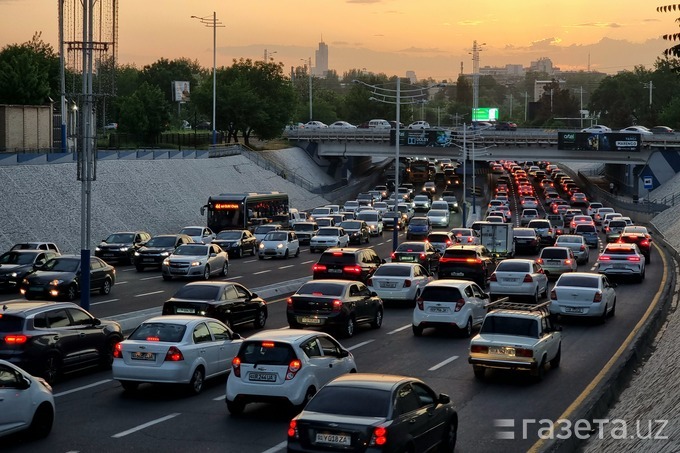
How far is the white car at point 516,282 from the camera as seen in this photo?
116 feet

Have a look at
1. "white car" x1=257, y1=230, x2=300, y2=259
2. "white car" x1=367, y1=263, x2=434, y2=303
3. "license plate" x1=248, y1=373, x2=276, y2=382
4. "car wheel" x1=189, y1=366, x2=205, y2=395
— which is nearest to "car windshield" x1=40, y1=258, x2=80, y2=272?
"white car" x1=367, y1=263, x2=434, y2=303

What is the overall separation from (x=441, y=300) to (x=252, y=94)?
92.4 metres

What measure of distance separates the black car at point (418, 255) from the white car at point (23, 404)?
2691cm

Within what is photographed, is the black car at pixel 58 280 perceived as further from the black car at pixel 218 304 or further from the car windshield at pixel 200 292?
the car windshield at pixel 200 292

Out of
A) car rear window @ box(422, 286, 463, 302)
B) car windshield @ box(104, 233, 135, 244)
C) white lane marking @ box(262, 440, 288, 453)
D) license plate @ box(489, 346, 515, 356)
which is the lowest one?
car windshield @ box(104, 233, 135, 244)

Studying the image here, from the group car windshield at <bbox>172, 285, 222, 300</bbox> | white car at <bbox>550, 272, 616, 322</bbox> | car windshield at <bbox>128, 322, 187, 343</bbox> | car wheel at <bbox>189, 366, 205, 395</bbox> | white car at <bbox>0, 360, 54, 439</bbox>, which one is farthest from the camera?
white car at <bbox>550, 272, 616, 322</bbox>

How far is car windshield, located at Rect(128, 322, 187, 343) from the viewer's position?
64.4 feet

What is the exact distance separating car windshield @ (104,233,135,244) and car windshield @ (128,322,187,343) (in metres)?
30.9

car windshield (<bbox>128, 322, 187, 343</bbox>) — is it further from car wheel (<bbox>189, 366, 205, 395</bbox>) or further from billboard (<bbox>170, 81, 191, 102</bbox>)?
billboard (<bbox>170, 81, 191, 102</bbox>)

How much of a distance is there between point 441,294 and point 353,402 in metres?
14.8

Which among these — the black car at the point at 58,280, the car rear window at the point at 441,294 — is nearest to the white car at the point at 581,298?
the car rear window at the point at 441,294

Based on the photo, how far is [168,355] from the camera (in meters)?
19.3

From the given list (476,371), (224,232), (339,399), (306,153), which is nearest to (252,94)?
(306,153)

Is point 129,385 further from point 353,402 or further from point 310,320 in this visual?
point 310,320
